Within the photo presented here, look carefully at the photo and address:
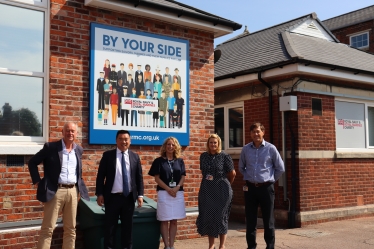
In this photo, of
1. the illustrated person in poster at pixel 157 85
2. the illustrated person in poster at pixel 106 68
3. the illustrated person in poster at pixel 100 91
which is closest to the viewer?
the illustrated person in poster at pixel 100 91

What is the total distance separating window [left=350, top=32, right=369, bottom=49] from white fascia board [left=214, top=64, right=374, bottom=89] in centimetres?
2427

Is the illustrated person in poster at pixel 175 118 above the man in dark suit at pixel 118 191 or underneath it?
above

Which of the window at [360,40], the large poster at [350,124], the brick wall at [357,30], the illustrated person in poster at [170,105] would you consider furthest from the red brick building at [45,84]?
the window at [360,40]

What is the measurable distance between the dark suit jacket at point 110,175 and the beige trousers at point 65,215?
353 mm

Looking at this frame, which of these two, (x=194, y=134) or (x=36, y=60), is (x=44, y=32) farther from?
(x=194, y=134)

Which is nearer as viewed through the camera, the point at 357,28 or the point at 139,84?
the point at 139,84

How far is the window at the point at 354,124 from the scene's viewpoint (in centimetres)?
1073

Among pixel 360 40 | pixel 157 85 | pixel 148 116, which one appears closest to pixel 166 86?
pixel 157 85

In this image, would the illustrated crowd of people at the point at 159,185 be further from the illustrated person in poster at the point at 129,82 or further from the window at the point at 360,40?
the window at the point at 360,40

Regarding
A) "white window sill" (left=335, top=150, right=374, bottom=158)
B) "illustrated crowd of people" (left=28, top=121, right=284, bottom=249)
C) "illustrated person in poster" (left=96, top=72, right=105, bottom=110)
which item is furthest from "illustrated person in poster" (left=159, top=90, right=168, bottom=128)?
"white window sill" (left=335, top=150, right=374, bottom=158)

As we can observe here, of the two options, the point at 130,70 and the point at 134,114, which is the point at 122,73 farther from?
the point at 134,114

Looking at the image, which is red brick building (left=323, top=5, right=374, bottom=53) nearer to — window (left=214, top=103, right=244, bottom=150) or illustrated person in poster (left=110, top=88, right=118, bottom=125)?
window (left=214, top=103, right=244, bottom=150)

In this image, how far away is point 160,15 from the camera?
7582mm

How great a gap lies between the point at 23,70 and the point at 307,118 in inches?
245
